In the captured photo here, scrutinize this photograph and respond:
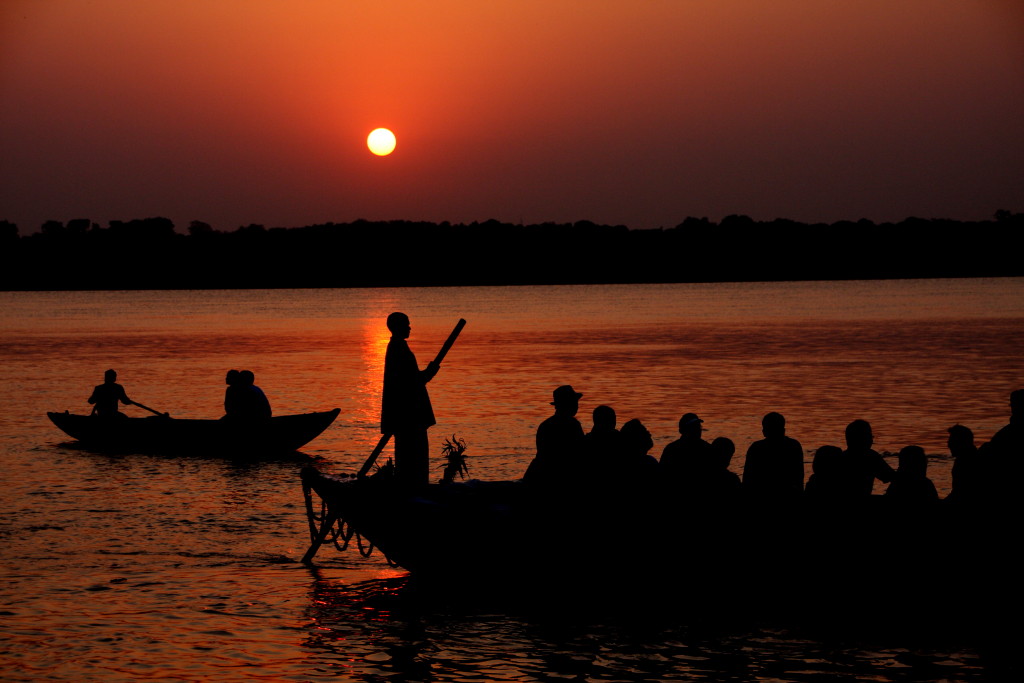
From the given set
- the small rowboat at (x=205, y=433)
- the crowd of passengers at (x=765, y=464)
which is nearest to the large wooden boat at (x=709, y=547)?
the crowd of passengers at (x=765, y=464)

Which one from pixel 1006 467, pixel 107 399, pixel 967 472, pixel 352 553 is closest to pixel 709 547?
pixel 967 472

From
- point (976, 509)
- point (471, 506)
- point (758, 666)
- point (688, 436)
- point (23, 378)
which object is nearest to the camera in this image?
point (758, 666)

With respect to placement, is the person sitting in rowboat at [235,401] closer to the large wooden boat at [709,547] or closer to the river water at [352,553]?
the river water at [352,553]

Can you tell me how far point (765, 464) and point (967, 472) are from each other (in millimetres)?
1953

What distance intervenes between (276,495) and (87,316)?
442ft

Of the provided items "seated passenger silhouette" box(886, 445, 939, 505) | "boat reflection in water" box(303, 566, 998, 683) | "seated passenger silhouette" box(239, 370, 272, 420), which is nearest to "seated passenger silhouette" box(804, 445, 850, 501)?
"seated passenger silhouette" box(886, 445, 939, 505)

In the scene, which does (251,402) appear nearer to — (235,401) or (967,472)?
(235,401)

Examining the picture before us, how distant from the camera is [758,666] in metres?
11.5

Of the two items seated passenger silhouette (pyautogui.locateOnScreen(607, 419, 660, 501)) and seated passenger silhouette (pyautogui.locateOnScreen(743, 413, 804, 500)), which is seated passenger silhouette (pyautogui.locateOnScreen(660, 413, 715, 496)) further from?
seated passenger silhouette (pyautogui.locateOnScreen(743, 413, 804, 500))

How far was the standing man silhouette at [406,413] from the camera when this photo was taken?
14.9 metres

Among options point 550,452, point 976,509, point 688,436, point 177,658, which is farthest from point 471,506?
point 976,509

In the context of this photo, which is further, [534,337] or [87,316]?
[87,316]

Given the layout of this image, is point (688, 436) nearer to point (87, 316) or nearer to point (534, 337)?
point (534, 337)

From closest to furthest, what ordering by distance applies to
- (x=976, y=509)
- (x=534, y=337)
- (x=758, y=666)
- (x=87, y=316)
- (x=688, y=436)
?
(x=758, y=666) → (x=976, y=509) → (x=688, y=436) → (x=534, y=337) → (x=87, y=316)
